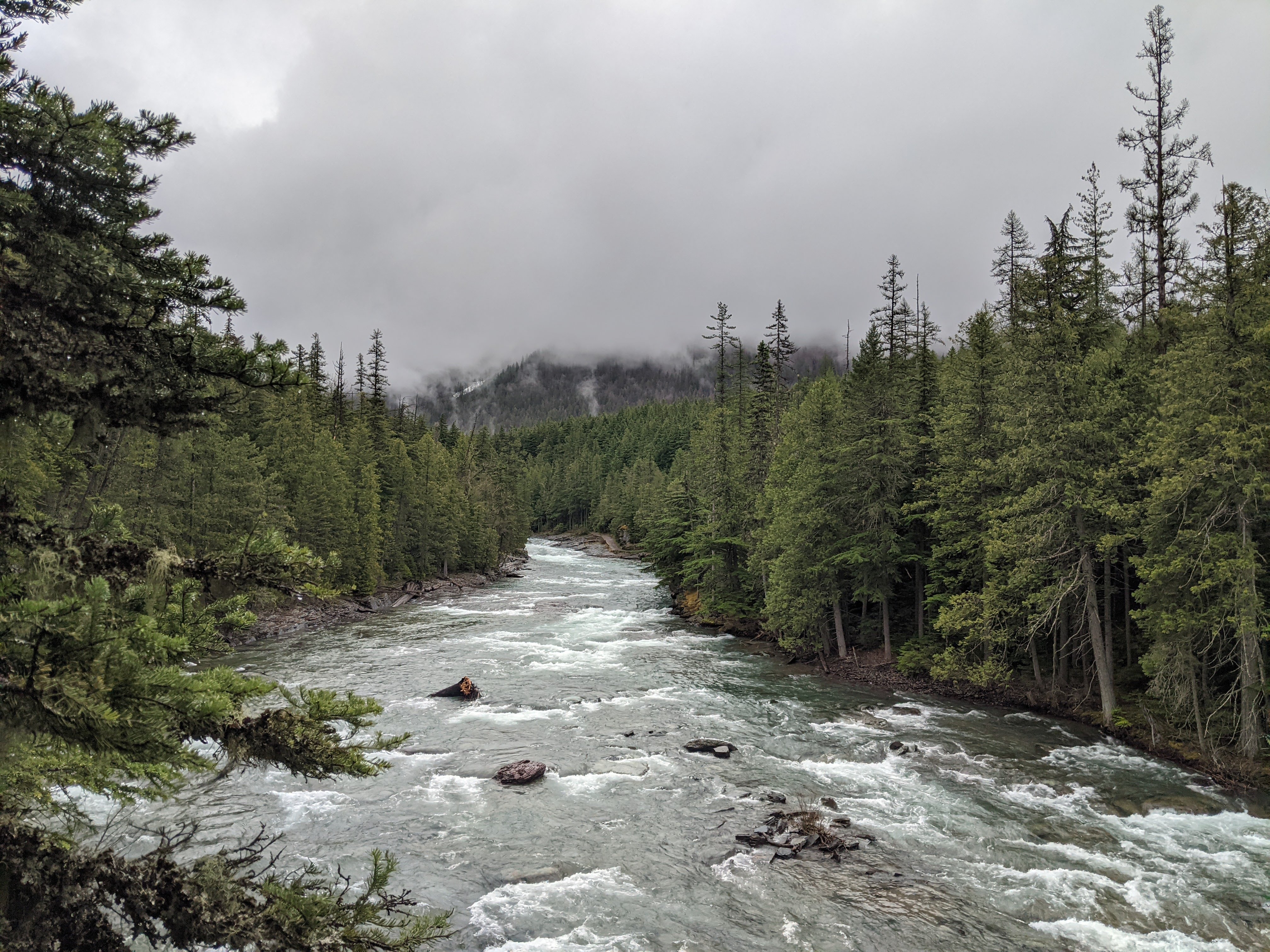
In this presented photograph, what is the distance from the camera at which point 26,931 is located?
4727 millimetres

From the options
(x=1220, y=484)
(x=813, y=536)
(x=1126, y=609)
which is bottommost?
(x=1126, y=609)

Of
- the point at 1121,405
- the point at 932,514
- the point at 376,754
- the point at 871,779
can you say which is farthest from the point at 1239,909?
the point at 376,754

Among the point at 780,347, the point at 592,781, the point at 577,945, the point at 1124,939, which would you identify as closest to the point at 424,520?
the point at 780,347

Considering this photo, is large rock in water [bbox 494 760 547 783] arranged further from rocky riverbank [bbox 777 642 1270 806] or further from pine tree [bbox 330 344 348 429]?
pine tree [bbox 330 344 348 429]

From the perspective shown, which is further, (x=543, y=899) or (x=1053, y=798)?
(x=1053, y=798)

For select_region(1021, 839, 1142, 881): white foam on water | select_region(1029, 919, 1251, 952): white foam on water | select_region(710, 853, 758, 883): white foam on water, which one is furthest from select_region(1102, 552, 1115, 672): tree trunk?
select_region(710, 853, 758, 883): white foam on water

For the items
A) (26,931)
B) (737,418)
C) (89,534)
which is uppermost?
(737,418)

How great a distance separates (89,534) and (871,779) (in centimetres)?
1770

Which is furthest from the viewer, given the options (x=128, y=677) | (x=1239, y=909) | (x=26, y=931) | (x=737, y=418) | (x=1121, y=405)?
(x=737, y=418)

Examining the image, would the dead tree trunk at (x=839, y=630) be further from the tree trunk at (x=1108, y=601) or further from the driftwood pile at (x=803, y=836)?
the driftwood pile at (x=803, y=836)

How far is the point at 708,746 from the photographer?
65.1ft

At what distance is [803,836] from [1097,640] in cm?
1254

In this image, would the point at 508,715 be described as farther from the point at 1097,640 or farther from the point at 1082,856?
the point at 1097,640

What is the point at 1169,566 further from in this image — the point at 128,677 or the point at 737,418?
the point at 737,418
